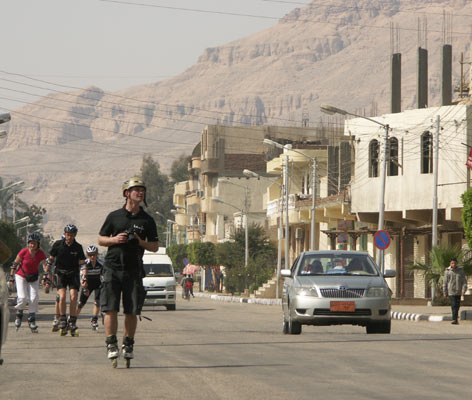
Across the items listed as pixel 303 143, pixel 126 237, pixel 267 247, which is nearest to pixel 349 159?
pixel 267 247

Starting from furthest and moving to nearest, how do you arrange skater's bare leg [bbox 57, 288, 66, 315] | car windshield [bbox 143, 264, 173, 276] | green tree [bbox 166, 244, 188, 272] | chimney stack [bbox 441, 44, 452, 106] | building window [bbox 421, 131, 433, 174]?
green tree [bbox 166, 244, 188, 272], chimney stack [bbox 441, 44, 452, 106], building window [bbox 421, 131, 433, 174], car windshield [bbox 143, 264, 173, 276], skater's bare leg [bbox 57, 288, 66, 315]

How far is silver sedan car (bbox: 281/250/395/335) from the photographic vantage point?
20375mm

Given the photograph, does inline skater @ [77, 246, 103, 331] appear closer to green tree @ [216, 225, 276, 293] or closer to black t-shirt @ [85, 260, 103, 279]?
black t-shirt @ [85, 260, 103, 279]

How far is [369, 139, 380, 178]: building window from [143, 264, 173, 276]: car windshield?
15.8 m

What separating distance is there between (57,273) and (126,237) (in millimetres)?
7684

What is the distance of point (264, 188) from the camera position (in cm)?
11381

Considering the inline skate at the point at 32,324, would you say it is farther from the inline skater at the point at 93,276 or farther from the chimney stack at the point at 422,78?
the chimney stack at the point at 422,78

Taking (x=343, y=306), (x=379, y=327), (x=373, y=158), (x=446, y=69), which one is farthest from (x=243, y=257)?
(x=343, y=306)

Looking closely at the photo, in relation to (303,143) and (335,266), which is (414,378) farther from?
(303,143)

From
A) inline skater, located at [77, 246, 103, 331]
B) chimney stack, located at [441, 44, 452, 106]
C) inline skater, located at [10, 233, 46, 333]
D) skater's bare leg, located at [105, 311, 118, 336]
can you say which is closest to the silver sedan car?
inline skater, located at [77, 246, 103, 331]

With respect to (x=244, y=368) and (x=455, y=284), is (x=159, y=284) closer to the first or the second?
(x=455, y=284)

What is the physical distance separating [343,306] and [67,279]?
195 inches

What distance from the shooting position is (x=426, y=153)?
Result: 166ft

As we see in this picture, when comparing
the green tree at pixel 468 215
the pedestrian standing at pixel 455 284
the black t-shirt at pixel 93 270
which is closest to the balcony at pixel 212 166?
the green tree at pixel 468 215
